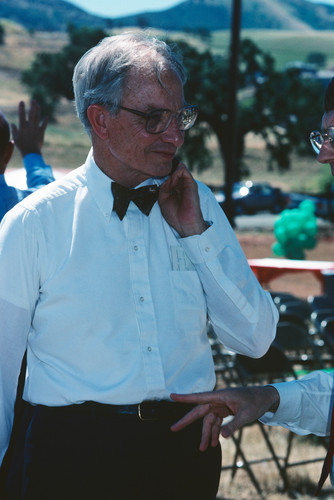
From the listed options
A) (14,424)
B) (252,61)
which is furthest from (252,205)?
(14,424)

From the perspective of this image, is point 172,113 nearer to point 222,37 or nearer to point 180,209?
point 180,209

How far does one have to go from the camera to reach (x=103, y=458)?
1.91 meters

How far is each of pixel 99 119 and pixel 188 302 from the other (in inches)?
24.6

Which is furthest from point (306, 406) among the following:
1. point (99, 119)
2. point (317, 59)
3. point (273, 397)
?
point (317, 59)

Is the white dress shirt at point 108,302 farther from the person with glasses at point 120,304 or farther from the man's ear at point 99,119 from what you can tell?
the man's ear at point 99,119

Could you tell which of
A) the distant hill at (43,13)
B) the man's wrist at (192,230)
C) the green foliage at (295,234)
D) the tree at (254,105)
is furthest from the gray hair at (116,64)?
the distant hill at (43,13)

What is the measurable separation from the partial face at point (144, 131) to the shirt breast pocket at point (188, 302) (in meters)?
0.32

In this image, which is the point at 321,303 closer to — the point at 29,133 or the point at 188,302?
the point at 29,133

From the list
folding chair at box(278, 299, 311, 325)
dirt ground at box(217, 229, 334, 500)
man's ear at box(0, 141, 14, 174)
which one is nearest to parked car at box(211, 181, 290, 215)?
folding chair at box(278, 299, 311, 325)

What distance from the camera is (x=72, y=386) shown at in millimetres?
1908

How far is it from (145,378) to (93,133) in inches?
31.0

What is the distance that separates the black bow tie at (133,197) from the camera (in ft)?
6.63

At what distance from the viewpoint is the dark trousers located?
6.25ft

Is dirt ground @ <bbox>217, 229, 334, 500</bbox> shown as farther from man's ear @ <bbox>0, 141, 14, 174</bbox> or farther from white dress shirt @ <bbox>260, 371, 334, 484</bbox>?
man's ear @ <bbox>0, 141, 14, 174</bbox>
